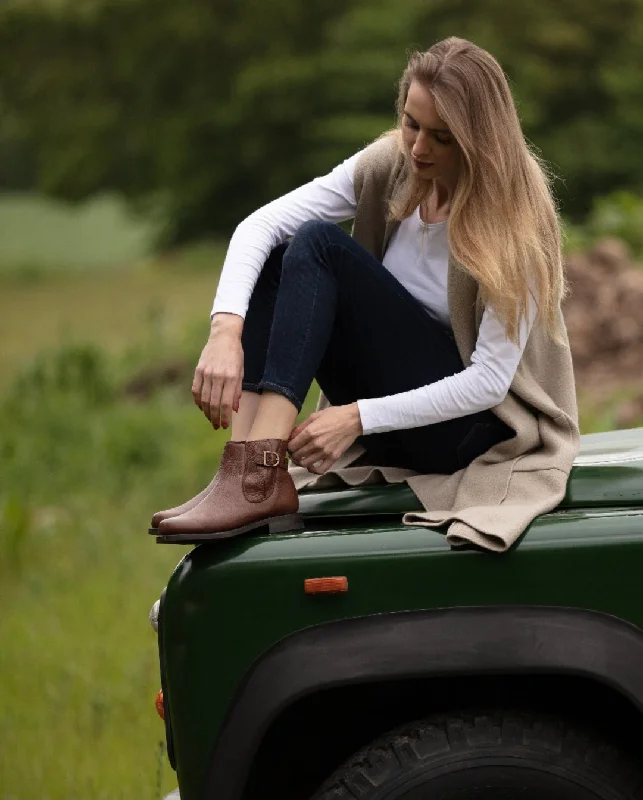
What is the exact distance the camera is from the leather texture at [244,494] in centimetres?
241

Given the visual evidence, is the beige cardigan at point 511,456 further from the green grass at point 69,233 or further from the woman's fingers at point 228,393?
the green grass at point 69,233

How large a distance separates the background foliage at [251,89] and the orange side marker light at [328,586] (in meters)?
16.9

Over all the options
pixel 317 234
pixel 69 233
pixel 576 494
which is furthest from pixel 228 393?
pixel 69 233

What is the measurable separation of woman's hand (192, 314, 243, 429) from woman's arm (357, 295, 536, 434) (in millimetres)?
247

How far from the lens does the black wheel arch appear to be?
2.19m

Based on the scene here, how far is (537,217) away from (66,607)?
3470 mm

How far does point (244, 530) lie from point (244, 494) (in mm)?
80

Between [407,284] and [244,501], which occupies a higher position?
[407,284]

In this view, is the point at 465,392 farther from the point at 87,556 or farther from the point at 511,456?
the point at 87,556

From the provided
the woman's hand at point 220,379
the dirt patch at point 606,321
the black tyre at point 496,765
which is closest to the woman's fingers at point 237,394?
the woman's hand at point 220,379

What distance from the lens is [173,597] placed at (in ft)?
7.66

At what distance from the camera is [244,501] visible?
96.7 inches

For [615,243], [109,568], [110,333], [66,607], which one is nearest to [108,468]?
[109,568]

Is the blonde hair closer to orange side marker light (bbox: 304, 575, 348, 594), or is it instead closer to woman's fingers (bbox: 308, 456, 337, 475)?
woman's fingers (bbox: 308, 456, 337, 475)
